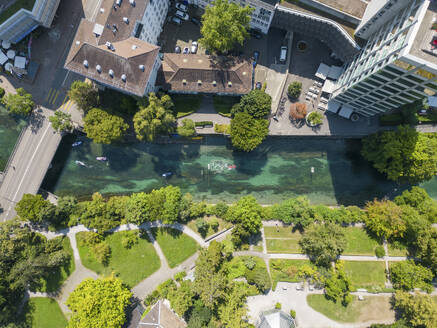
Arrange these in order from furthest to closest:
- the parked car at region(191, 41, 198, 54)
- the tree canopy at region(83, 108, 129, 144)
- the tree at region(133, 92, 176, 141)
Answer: the parked car at region(191, 41, 198, 54)
the tree canopy at region(83, 108, 129, 144)
the tree at region(133, 92, 176, 141)

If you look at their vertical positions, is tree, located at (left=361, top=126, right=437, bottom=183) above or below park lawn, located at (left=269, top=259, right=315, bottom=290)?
above

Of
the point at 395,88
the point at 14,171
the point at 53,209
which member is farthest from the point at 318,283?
the point at 14,171

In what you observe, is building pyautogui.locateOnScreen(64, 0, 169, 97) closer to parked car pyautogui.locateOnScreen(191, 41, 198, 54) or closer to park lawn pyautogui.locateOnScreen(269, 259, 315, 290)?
parked car pyautogui.locateOnScreen(191, 41, 198, 54)

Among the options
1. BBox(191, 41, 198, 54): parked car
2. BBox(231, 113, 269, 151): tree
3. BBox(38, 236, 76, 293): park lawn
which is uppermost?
BBox(191, 41, 198, 54): parked car

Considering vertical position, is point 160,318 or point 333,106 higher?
point 333,106

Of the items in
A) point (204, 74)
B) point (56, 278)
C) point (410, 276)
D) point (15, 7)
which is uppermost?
point (204, 74)

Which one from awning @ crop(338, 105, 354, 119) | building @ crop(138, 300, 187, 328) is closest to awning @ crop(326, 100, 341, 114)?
awning @ crop(338, 105, 354, 119)

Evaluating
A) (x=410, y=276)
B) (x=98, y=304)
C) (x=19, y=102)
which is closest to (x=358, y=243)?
(x=410, y=276)

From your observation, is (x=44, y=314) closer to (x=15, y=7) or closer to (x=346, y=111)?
(x=15, y=7)

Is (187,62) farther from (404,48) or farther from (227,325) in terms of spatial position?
(227,325)
